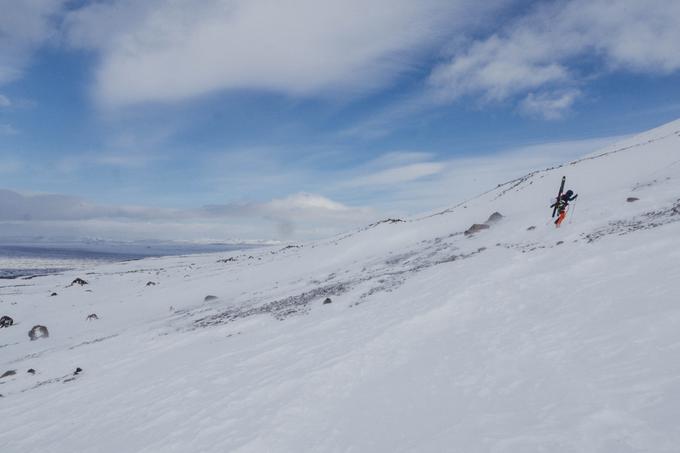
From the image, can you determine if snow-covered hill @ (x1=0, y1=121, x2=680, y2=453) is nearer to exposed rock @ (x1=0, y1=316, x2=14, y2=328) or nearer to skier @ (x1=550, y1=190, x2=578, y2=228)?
skier @ (x1=550, y1=190, x2=578, y2=228)

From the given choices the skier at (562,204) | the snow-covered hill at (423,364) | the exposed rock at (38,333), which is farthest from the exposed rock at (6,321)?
the skier at (562,204)

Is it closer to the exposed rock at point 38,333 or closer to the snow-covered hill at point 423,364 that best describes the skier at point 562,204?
the snow-covered hill at point 423,364

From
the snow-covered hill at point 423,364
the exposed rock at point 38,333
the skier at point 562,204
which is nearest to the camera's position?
the snow-covered hill at point 423,364

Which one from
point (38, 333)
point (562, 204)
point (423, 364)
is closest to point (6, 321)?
point (38, 333)

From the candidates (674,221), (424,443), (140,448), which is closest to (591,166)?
(674,221)

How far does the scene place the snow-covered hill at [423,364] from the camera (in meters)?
5.10

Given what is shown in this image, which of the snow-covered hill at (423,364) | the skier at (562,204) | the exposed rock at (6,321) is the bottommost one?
the exposed rock at (6,321)

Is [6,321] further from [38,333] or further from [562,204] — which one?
[562,204]

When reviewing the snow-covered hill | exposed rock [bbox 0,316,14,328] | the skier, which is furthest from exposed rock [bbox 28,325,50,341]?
the skier

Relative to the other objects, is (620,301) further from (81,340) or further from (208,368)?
(81,340)

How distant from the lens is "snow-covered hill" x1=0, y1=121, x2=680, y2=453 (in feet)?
16.7

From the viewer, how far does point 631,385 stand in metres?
5.03

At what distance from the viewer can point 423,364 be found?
25.3 feet

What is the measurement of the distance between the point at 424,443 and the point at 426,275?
412 inches
